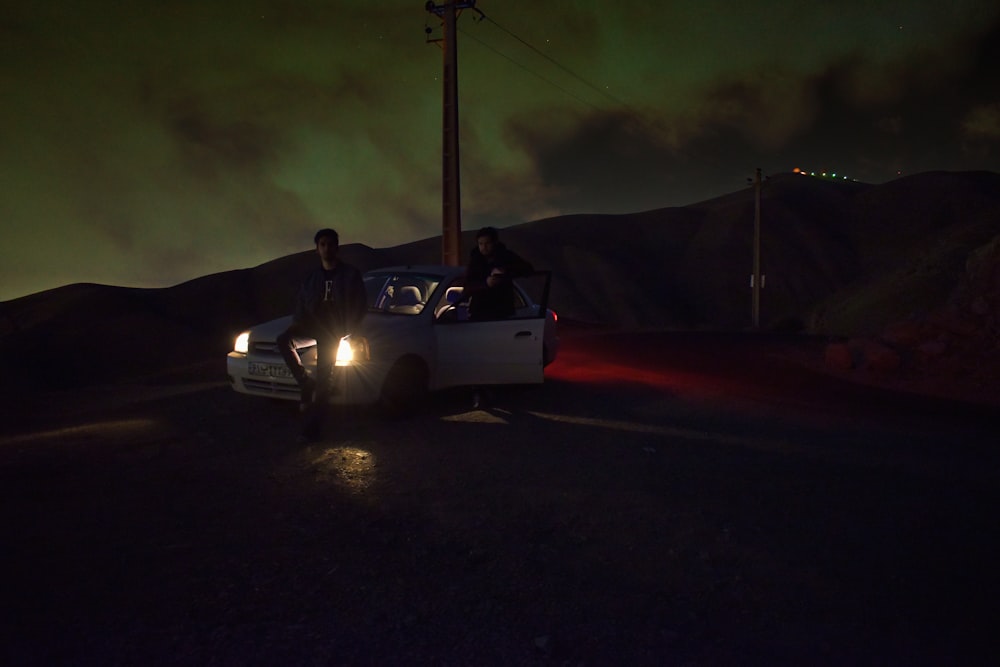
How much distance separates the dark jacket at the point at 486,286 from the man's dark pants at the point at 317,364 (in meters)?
1.76

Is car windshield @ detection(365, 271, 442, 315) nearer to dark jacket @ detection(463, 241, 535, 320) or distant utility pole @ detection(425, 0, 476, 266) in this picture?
dark jacket @ detection(463, 241, 535, 320)

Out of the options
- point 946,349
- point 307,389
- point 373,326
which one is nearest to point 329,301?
point 373,326

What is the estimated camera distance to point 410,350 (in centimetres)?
752

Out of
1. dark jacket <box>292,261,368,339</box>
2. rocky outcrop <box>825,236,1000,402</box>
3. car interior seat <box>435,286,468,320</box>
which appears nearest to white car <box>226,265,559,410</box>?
car interior seat <box>435,286,468,320</box>

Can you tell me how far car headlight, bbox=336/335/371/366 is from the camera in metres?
7.10

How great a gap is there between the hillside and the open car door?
29216 millimetres

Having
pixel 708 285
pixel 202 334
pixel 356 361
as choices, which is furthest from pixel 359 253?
pixel 356 361

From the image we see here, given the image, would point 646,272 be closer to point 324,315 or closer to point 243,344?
point 243,344

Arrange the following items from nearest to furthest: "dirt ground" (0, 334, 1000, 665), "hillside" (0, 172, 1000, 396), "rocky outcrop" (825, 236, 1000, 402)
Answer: "dirt ground" (0, 334, 1000, 665)
"rocky outcrop" (825, 236, 1000, 402)
"hillside" (0, 172, 1000, 396)

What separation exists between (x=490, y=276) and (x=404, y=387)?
1524 mm

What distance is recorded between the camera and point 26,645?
277 centimetres

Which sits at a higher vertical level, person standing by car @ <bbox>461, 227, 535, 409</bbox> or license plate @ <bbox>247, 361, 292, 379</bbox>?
person standing by car @ <bbox>461, 227, 535, 409</bbox>

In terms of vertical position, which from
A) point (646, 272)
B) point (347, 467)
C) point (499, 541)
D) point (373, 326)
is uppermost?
point (646, 272)

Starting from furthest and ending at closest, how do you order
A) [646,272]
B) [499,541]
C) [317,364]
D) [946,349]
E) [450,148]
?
[646,272], [450,148], [946,349], [317,364], [499,541]
